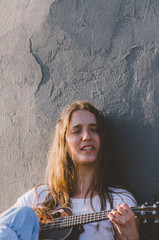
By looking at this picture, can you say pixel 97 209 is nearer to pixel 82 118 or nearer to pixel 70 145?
pixel 70 145

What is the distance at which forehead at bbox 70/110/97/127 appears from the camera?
2082 millimetres

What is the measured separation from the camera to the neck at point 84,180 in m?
2.05

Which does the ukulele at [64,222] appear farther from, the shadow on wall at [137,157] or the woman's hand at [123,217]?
the shadow on wall at [137,157]

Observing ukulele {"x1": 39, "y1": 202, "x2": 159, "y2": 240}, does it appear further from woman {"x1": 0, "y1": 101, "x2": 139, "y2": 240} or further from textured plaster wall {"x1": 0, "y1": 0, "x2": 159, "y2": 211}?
textured plaster wall {"x1": 0, "y1": 0, "x2": 159, "y2": 211}

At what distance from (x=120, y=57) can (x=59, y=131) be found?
65cm

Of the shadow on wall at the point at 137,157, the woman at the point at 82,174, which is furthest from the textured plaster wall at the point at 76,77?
the woman at the point at 82,174

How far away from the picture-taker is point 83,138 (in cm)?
201

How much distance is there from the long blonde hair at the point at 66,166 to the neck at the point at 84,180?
1.2 inches

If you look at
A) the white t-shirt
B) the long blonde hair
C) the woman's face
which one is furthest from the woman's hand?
the woman's face

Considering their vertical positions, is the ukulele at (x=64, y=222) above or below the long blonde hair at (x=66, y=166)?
below

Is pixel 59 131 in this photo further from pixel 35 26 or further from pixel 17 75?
pixel 35 26

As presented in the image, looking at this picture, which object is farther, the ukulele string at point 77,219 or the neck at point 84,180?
the neck at point 84,180

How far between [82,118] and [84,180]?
1.32 feet

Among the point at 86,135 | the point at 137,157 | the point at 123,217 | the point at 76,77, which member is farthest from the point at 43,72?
the point at 123,217
